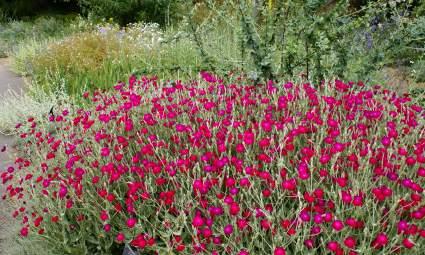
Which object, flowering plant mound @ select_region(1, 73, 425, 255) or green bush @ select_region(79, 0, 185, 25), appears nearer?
flowering plant mound @ select_region(1, 73, 425, 255)

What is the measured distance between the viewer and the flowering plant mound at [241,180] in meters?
2.17

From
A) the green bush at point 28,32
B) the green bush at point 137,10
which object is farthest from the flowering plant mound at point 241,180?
the green bush at point 137,10

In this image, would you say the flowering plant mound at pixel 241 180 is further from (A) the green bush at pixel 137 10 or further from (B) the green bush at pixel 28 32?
(A) the green bush at pixel 137 10

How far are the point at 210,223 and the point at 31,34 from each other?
13.2 metres

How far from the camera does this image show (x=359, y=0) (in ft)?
42.0

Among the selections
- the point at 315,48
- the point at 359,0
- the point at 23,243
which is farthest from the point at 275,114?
the point at 359,0

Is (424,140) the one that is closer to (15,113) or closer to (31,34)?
(15,113)

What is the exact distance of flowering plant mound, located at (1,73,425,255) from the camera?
2.17m

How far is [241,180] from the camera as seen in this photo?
2.24m

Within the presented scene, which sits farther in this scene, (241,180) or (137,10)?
(137,10)

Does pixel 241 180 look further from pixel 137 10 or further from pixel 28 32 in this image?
pixel 28 32

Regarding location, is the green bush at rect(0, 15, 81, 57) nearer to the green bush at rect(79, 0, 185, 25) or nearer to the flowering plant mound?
the green bush at rect(79, 0, 185, 25)

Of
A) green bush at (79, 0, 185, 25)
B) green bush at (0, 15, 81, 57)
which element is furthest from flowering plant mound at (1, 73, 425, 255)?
green bush at (79, 0, 185, 25)

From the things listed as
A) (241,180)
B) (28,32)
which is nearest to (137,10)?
(28,32)
